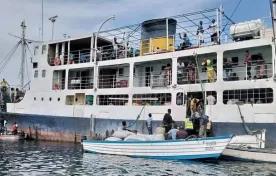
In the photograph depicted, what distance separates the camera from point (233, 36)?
19266 mm

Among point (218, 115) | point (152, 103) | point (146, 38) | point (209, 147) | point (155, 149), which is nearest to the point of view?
point (209, 147)

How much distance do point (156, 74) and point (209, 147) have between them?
8393mm

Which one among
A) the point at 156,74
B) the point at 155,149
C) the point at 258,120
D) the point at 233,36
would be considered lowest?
the point at 155,149

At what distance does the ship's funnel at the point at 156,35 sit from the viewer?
75.2ft

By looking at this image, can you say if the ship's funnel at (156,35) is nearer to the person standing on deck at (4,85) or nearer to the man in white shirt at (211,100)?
the man in white shirt at (211,100)

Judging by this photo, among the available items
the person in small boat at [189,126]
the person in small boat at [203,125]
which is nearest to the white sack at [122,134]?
the person in small boat at [189,126]

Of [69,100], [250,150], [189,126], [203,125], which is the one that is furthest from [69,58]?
[250,150]

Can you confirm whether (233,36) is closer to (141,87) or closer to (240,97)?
(240,97)

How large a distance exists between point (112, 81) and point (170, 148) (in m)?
10.0

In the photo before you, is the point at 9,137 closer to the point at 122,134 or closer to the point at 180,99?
the point at 122,134

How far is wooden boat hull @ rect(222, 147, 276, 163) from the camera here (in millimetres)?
15570

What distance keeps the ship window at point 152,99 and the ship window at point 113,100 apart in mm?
858

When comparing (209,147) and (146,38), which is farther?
(146,38)

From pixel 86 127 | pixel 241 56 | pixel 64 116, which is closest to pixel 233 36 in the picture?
pixel 241 56
